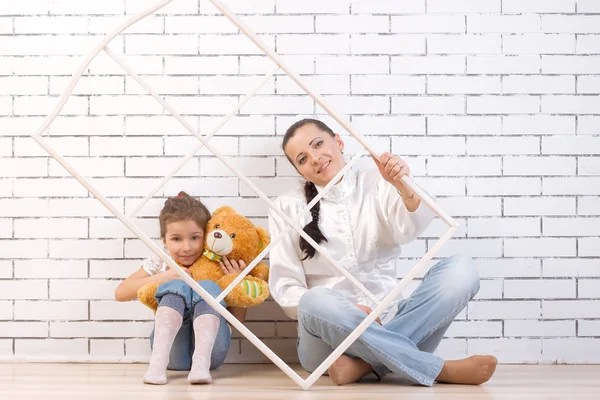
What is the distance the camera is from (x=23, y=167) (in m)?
3.06

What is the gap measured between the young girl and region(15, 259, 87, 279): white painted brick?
27 cm

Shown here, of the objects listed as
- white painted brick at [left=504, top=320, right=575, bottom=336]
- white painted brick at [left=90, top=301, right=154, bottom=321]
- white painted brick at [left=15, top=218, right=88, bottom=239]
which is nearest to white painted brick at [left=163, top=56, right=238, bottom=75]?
white painted brick at [left=15, top=218, right=88, bottom=239]

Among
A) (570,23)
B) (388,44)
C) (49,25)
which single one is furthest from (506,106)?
(49,25)

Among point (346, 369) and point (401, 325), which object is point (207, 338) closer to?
point (346, 369)

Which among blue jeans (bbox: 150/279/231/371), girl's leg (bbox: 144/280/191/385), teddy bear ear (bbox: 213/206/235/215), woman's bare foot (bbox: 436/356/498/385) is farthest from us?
teddy bear ear (bbox: 213/206/235/215)

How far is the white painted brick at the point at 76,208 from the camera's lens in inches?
120

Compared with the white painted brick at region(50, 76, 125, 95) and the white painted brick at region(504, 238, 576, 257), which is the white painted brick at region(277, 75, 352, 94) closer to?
the white painted brick at region(50, 76, 125, 95)

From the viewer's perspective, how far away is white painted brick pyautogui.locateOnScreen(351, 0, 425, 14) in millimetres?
3035

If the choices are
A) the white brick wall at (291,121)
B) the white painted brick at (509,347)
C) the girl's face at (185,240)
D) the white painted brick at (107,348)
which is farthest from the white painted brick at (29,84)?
the white painted brick at (509,347)

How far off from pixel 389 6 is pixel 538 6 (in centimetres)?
59

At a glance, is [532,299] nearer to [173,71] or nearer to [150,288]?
[150,288]

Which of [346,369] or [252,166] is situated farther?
[252,166]

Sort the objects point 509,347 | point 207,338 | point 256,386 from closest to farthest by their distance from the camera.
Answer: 1. point 256,386
2. point 207,338
3. point 509,347

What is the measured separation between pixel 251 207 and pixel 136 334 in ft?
2.24
